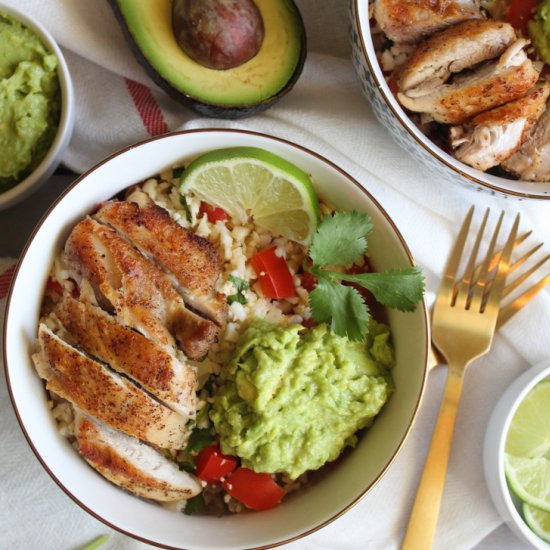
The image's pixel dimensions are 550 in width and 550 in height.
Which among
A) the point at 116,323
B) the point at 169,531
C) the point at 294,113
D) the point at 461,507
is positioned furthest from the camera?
the point at 461,507

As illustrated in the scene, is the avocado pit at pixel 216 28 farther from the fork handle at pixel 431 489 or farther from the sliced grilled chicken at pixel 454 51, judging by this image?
the fork handle at pixel 431 489

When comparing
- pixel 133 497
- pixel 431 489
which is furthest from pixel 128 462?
pixel 431 489

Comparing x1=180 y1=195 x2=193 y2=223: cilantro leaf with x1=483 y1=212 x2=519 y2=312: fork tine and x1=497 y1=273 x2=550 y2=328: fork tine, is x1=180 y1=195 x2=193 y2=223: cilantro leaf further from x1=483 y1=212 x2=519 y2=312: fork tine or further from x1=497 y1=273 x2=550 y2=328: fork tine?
x1=497 y1=273 x2=550 y2=328: fork tine

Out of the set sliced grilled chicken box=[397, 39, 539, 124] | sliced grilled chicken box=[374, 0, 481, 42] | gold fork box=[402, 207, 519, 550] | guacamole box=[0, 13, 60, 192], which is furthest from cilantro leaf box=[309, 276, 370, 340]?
guacamole box=[0, 13, 60, 192]

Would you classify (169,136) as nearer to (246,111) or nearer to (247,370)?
(246,111)

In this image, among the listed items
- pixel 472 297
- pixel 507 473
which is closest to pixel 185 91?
pixel 472 297

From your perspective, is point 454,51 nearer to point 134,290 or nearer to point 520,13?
point 520,13

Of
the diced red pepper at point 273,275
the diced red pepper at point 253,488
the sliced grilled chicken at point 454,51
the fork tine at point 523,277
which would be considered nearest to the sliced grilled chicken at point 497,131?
the sliced grilled chicken at point 454,51
